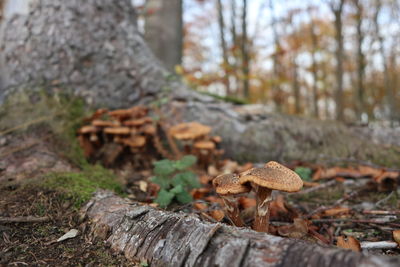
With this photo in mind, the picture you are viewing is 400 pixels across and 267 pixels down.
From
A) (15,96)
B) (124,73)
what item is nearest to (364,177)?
(124,73)

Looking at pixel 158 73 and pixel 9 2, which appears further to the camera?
pixel 158 73

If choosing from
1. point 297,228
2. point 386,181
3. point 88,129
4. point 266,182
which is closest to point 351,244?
point 297,228

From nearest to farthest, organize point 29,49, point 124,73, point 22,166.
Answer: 1. point 22,166
2. point 29,49
3. point 124,73

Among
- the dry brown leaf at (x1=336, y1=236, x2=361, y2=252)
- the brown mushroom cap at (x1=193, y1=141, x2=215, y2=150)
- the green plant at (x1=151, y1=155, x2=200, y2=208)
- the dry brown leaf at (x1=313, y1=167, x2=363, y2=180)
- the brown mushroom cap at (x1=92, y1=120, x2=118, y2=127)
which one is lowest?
the dry brown leaf at (x1=313, y1=167, x2=363, y2=180)

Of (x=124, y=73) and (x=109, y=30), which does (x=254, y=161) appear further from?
(x=109, y=30)

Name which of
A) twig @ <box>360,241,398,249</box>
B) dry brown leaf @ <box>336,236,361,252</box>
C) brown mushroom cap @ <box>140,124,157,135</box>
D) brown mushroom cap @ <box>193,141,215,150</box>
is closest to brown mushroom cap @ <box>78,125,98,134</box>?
brown mushroom cap @ <box>140,124,157,135</box>

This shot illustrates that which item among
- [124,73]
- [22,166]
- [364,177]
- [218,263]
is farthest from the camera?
Answer: [124,73]

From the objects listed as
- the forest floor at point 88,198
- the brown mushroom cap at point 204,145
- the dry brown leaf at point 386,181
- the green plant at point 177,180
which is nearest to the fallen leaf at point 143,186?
the forest floor at point 88,198

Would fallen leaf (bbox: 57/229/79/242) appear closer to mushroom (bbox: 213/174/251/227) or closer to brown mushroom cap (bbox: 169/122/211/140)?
mushroom (bbox: 213/174/251/227)
